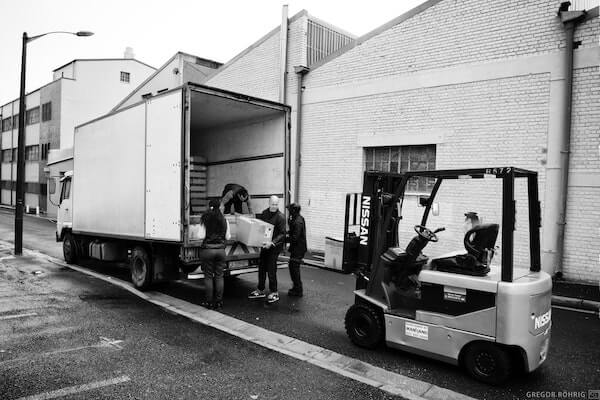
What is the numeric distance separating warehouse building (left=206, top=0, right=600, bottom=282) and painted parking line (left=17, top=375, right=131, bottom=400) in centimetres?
865

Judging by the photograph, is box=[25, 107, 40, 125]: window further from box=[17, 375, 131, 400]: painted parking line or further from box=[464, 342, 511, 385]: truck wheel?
box=[464, 342, 511, 385]: truck wheel

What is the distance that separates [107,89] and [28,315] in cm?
3266

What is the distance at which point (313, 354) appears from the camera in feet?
17.4

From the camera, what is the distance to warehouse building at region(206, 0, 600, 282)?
9.30 m

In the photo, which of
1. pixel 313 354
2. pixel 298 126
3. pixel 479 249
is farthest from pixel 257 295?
pixel 298 126

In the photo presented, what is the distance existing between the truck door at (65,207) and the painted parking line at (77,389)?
8.20m

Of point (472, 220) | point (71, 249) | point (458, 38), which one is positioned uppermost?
point (458, 38)

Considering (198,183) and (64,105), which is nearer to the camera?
(198,183)

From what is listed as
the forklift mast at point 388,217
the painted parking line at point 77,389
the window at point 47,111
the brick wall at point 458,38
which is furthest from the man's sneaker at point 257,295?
the window at point 47,111

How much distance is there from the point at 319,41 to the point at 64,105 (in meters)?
26.0

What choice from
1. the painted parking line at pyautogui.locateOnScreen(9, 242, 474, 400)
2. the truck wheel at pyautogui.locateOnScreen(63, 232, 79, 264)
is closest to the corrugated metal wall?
the truck wheel at pyautogui.locateOnScreen(63, 232, 79, 264)

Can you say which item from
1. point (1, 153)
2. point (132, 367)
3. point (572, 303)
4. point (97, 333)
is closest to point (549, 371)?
point (572, 303)

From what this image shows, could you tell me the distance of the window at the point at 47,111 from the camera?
1371 inches

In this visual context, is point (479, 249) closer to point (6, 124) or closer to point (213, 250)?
point (213, 250)
